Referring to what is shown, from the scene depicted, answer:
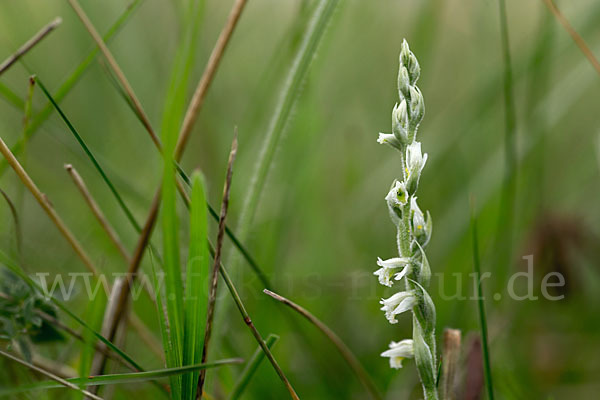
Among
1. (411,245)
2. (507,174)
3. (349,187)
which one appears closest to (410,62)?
(411,245)

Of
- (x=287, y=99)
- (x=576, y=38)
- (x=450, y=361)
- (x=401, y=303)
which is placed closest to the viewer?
(x=401, y=303)

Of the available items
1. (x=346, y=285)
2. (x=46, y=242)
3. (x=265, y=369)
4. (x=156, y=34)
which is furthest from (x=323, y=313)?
(x=156, y=34)

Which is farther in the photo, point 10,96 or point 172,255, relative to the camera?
point 10,96

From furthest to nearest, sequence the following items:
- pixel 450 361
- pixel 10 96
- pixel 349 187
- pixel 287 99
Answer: pixel 349 187 → pixel 10 96 → pixel 287 99 → pixel 450 361

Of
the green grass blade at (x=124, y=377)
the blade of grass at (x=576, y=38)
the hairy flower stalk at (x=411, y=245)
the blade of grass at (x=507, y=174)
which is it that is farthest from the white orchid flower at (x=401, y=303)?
the blade of grass at (x=576, y=38)

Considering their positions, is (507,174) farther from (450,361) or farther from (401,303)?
(401,303)

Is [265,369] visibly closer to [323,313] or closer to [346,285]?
[323,313]

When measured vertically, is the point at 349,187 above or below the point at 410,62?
below

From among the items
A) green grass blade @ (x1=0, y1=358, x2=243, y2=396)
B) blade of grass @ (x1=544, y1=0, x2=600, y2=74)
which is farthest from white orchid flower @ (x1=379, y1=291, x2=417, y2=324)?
blade of grass @ (x1=544, y1=0, x2=600, y2=74)
